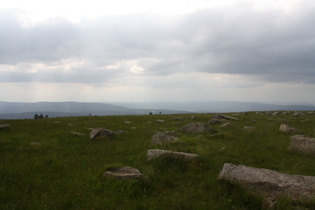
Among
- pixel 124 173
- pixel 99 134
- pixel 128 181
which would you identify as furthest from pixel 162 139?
pixel 128 181

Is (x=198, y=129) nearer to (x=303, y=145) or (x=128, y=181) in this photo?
(x=303, y=145)

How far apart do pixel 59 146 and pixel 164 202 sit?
36.9 feet

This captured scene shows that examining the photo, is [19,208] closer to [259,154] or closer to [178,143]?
[178,143]

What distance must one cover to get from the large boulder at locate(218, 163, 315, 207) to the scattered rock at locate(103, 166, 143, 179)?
3224 mm

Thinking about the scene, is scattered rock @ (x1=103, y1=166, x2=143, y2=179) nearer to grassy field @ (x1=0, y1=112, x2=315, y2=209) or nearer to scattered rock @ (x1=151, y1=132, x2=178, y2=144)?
grassy field @ (x1=0, y1=112, x2=315, y2=209)

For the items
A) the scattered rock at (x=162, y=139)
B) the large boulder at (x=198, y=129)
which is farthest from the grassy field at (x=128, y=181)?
the large boulder at (x=198, y=129)

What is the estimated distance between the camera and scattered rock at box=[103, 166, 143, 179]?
26.6ft

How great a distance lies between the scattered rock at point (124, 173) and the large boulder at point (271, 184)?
10.6ft

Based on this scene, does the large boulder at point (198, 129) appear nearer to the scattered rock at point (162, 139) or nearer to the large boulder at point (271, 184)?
the scattered rock at point (162, 139)

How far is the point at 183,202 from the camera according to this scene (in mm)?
6738

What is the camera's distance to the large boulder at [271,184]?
6.77 metres

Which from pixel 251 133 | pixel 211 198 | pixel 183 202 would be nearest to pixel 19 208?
pixel 183 202

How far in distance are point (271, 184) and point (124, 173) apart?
540 cm

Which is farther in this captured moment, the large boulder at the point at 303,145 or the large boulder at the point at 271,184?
the large boulder at the point at 303,145
